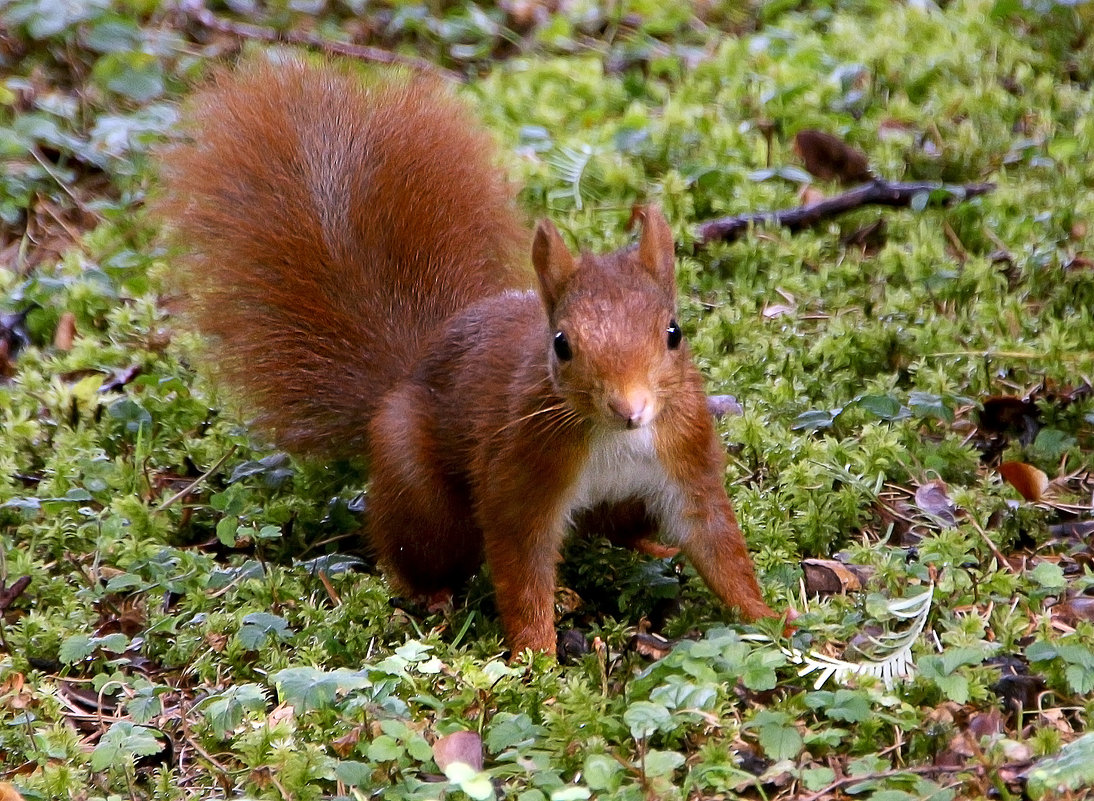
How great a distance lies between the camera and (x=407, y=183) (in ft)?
10.8

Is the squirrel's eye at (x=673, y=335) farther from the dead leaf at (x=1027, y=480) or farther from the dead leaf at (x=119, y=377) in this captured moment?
the dead leaf at (x=119, y=377)

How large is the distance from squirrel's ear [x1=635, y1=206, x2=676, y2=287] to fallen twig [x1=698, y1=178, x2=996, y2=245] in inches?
59.2

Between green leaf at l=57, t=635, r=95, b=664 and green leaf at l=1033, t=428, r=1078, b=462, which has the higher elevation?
green leaf at l=1033, t=428, r=1078, b=462

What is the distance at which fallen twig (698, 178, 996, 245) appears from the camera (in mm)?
4238

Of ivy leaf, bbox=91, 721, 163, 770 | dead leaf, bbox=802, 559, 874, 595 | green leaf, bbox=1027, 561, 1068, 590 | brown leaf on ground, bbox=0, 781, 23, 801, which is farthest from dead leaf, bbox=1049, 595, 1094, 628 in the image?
brown leaf on ground, bbox=0, 781, 23, 801

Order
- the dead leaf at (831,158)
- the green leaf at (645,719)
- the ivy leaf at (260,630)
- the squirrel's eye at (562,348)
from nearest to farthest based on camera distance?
the green leaf at (645,719), the squirrel's eye at (562,348), the ivy leaf at (260,630), the dead leaf at (831,158)

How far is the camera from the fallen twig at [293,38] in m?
5.74

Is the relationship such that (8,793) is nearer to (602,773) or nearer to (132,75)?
(602,773)

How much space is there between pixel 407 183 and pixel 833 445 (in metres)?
1.15

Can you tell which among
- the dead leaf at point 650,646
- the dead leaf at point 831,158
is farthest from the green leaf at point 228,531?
the dead leaf at point 831,158

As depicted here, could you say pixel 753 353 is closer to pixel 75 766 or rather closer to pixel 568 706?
pixel 568 706

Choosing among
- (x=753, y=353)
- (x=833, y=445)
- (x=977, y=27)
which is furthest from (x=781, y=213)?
(x=977, y=27)

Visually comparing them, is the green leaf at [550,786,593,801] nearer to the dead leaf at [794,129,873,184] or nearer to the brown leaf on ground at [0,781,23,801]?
the brown leaf on ground at [0,781,23,801]

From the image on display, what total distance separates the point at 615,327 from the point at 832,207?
1.98 m
